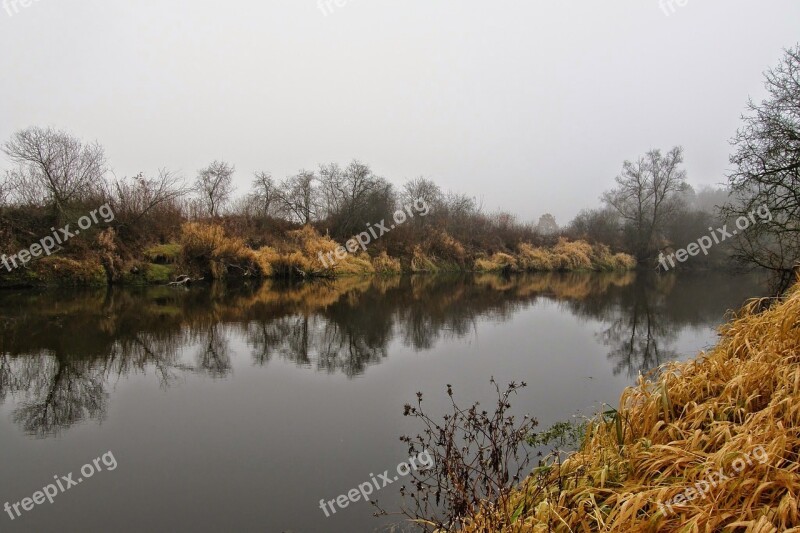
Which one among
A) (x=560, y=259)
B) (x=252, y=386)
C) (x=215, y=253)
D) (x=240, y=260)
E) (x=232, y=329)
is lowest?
(x=252, y=386)

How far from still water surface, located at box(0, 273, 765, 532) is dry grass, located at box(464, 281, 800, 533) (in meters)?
1.73

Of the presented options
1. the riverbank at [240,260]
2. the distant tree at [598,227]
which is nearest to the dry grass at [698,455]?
the riverbank at [240,260]

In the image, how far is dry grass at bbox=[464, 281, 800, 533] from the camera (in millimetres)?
2176

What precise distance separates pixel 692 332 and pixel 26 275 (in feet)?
75.9

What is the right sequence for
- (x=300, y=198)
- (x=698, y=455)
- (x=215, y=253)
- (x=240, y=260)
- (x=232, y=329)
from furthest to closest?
(x=300, y=198) → (x=240, y=260) → (x=215, y=253) → (x=232, y=329) → (x=698, y=455)

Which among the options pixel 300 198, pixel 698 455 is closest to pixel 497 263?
pixel 300 198

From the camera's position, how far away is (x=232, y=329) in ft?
35.3

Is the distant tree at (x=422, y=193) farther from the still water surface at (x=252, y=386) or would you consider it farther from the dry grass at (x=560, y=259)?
the still water surface at (x=252, y=386)

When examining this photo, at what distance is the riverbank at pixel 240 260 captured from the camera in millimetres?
17281

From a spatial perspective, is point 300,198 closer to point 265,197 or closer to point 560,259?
point 265,197

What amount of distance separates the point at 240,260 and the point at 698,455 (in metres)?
21.8

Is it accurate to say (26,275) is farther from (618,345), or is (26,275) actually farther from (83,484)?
(618,345)

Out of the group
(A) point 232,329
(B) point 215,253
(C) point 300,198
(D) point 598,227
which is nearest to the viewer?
(A) point 232,329

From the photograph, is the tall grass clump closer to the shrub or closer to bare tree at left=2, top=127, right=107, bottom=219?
bare tree at left=2, top=127, right=107, bottom=219
